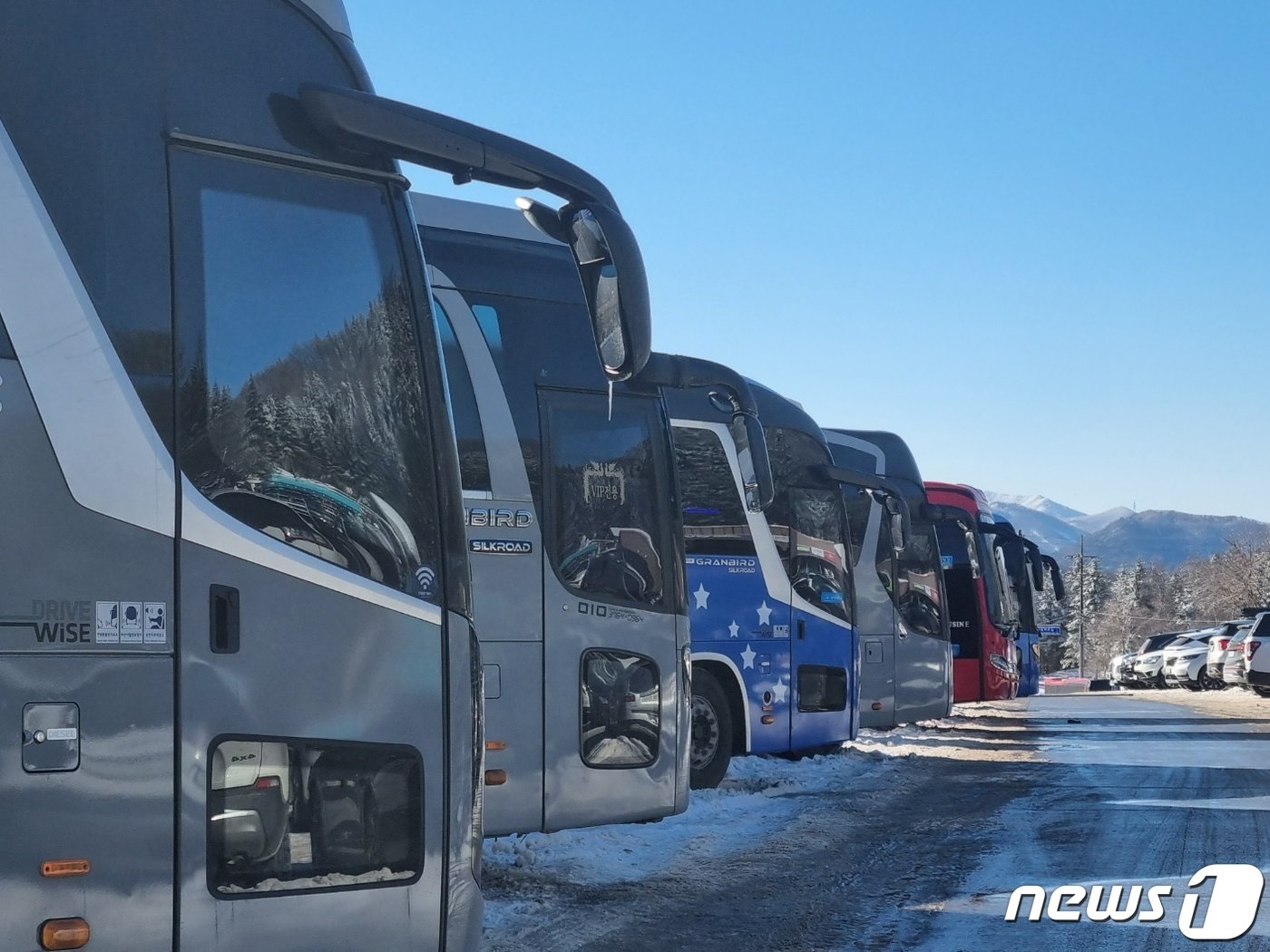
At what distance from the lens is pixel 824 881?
27.4 ft

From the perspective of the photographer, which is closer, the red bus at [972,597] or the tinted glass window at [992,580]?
the red bus at [972,597]

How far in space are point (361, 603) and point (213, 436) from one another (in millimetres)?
637

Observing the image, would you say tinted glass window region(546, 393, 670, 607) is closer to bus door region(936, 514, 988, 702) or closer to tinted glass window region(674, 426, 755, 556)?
tinted glass window region(674, 426, 755, 556)

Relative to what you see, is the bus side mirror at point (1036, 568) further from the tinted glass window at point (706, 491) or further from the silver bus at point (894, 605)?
the tinted glass window at point (706, 491)

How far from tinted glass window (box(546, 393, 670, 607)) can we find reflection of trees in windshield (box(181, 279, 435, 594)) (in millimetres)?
3884

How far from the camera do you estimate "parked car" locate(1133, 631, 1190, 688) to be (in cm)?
4556

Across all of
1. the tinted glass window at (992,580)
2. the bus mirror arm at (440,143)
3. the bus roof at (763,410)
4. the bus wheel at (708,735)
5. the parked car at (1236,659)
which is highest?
the bus roof at (763,410)

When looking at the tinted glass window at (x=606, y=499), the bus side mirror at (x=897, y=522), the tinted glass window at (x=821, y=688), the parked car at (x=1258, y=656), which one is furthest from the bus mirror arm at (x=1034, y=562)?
the tinted glass window at (x=606, y=499)

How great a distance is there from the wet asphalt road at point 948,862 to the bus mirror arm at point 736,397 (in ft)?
8.04

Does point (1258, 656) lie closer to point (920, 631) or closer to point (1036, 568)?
point (1036, 568)

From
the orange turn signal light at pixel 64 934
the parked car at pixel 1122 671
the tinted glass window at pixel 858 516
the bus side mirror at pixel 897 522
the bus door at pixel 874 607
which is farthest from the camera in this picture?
the parked car at pixel 1122 671

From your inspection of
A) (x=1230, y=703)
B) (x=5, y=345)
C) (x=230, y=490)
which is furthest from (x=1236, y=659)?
(x=5, y=345)

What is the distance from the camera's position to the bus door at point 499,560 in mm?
7707

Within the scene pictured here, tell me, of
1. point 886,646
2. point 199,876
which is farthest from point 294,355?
point 886,646
